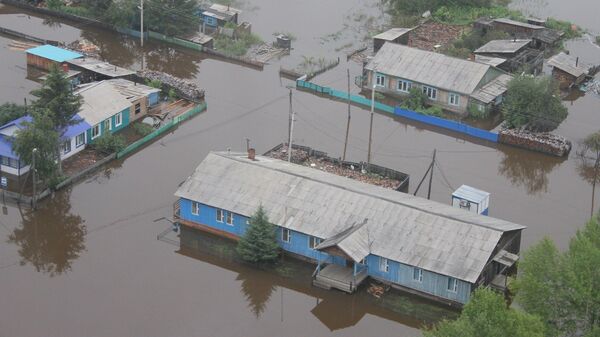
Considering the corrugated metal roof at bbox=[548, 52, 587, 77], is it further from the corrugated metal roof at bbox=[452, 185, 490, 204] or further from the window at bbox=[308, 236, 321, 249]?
the window at bbox=[308, 236, 321, 249]

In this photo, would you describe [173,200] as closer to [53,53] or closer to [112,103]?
[112,103]

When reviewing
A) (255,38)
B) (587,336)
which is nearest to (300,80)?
(255,38)

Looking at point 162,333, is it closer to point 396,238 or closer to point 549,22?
point 396,238

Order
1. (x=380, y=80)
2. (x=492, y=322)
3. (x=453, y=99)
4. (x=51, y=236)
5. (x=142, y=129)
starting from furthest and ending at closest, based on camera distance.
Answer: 1. (x=380, y=80)
2. (x=453, y=99)
3. (x=142, y=129)
4. (x=51, y=236)
5. (x=492, y=322)

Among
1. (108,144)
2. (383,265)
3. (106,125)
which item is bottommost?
(383,265)

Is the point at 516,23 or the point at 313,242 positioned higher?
the point at 516,23

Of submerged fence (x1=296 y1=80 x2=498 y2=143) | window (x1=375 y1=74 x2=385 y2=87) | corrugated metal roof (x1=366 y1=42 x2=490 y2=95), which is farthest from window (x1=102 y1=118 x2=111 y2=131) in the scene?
window (x1=375 y1=74 x2=385 y2=87)

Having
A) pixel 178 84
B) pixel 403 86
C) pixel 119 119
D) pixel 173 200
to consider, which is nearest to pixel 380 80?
pixel 403 86
